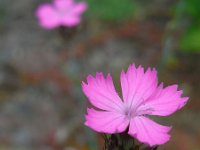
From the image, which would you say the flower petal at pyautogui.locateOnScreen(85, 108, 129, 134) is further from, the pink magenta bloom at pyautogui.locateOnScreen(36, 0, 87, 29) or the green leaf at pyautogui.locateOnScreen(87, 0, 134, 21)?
the green leaf at pyautogui.locateOnScreen(87, 0, 134, 21)

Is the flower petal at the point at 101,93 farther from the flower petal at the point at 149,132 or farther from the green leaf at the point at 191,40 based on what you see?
the green leaf at the point at 191,40

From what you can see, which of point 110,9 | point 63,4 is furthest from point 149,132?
point 110,9

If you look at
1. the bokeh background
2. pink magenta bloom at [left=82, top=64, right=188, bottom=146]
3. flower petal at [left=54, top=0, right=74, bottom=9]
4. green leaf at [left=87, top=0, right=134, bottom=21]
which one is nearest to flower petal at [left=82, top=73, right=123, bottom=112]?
pink magenta bloom at [left=82, top=64, right=188, bottom=146]

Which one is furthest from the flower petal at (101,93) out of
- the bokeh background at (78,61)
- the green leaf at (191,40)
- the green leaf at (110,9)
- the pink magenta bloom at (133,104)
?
the green leaf at (110,9)

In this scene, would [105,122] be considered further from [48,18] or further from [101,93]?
[48,18]

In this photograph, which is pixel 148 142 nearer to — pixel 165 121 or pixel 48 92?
pixel 165 121
